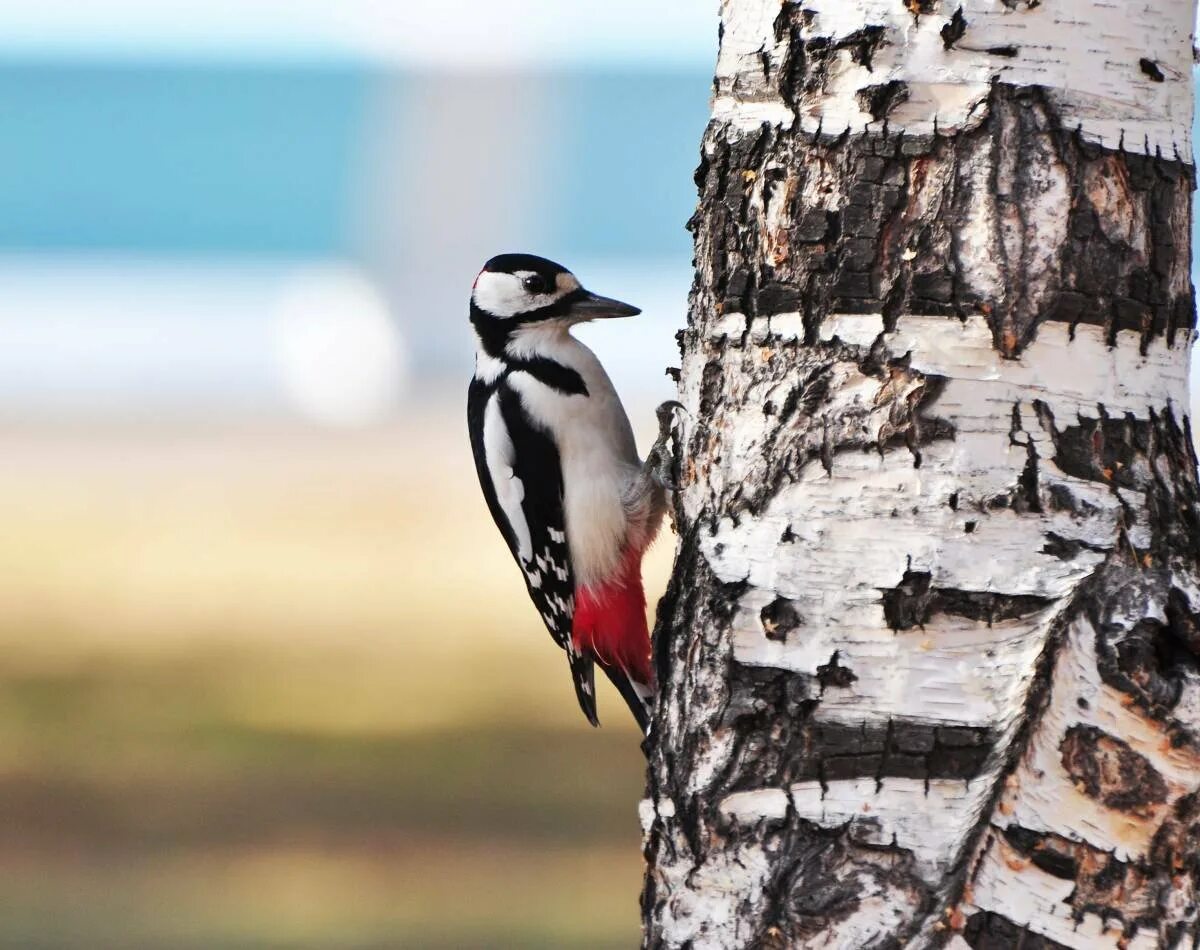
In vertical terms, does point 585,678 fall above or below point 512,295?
below

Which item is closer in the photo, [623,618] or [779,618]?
[779,618]

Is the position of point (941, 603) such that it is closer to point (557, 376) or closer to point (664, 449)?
point (664, 449)

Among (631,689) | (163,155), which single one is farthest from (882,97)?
(163,155)

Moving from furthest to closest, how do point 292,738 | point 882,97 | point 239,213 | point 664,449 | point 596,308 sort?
point 239,213, point 292,738, point 596,308, point 664,449, point 882,97

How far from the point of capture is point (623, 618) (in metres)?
3.01

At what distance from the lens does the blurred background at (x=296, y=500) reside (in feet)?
15.0

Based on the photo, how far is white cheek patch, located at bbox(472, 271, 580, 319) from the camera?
3.02 meters

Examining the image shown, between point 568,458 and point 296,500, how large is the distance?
16.8 ft

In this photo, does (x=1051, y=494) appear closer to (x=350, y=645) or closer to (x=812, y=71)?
(x=812, y=71)

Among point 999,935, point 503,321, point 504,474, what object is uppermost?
point 503,321

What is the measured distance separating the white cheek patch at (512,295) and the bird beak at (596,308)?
4 centimetres

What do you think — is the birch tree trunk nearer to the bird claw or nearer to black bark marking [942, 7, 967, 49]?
black bark marking [942, 7, 967, 49]

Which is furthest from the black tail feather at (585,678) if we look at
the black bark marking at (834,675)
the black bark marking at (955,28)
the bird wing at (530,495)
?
the black bark marking at (955,28)

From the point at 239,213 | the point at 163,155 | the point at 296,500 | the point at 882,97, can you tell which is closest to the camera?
the point at 882,97
